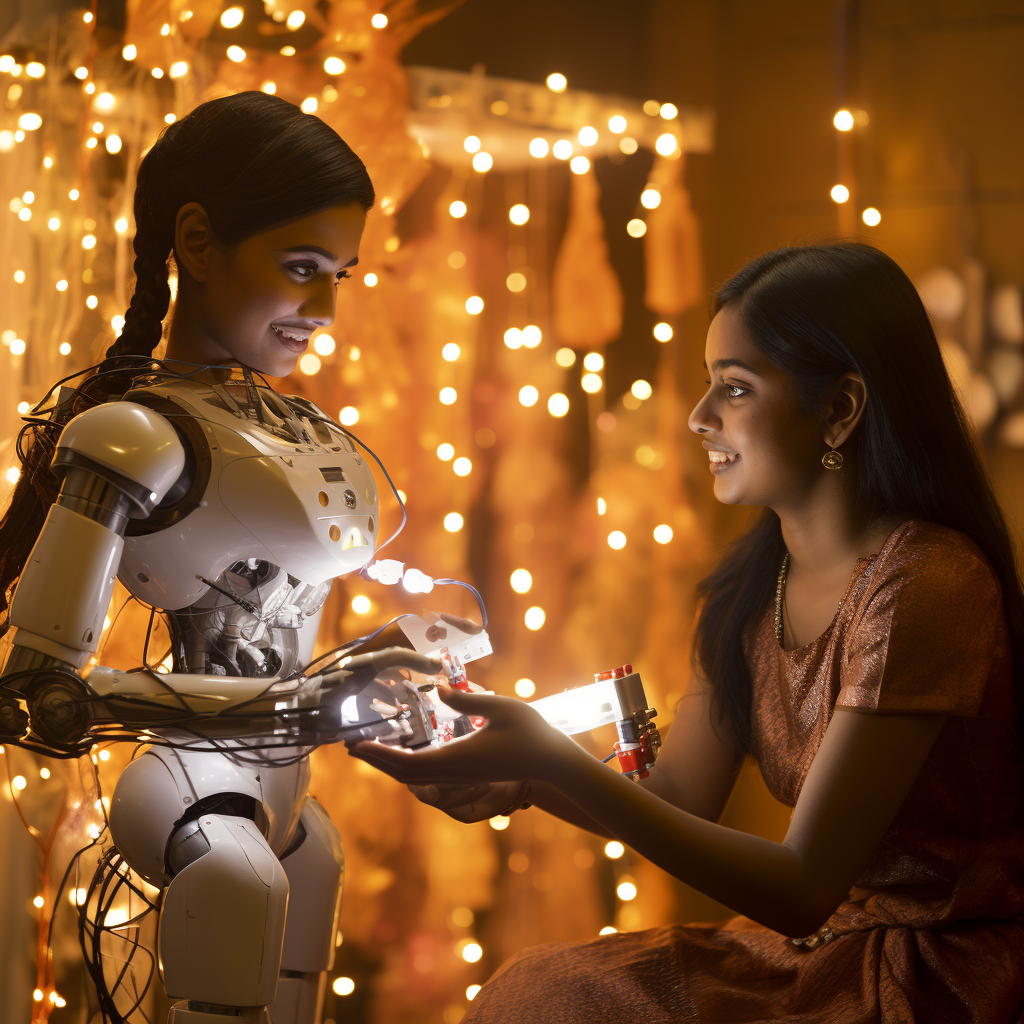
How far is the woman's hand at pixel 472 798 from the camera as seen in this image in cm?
122

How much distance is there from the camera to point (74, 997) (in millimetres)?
1711

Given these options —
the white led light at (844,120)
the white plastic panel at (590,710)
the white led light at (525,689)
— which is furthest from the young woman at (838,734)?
the white led light at (844,120)

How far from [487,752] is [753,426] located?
23.1 inches

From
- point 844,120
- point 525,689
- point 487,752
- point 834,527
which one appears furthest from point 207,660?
point 844,120

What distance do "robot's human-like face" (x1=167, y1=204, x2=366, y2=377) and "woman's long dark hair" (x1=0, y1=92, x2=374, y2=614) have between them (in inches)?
0.7

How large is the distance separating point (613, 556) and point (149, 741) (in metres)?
1.47

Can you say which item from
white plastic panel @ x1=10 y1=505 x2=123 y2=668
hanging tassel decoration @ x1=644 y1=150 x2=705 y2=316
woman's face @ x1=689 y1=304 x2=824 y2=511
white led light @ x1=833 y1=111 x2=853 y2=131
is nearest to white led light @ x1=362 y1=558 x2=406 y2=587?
white plastic panel @ x1=10 y1=505 x2=123 y2=668

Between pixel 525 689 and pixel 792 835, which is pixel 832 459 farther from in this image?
pixel 525 689

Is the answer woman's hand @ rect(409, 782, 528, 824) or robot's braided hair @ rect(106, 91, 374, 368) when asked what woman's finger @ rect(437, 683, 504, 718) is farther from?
robot's braided hair @ rect(106, 91, 374, 368)

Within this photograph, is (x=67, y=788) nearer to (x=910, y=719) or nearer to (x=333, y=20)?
(x=910, y=719)

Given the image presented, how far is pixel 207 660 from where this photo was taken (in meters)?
1.13

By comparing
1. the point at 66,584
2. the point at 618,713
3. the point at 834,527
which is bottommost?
the point at 618,713

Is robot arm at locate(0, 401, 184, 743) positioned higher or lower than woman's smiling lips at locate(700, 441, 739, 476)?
lower

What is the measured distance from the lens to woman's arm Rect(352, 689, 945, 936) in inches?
39.4
